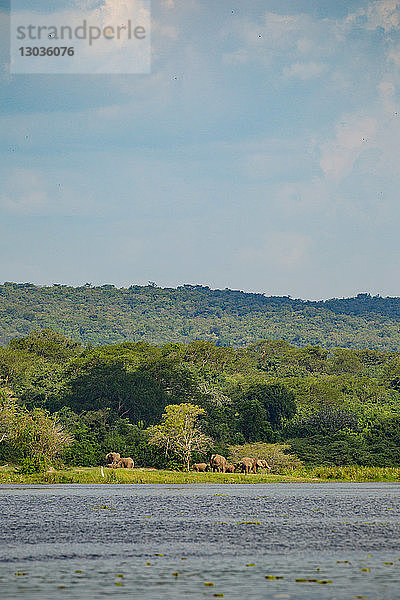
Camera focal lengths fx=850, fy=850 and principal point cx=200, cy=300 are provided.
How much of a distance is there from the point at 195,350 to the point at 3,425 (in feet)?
162

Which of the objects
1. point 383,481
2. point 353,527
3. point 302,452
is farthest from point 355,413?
point 353,527

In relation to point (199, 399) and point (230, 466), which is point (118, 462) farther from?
point (199, 399)

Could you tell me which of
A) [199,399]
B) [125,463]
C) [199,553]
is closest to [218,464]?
[125,463]

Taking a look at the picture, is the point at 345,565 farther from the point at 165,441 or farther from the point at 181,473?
the point at 165,441

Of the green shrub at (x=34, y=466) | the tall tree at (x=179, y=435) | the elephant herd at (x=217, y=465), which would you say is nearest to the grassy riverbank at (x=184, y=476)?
the green shrub at (x=34, y=466)

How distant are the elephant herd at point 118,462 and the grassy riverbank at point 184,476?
2.96 m

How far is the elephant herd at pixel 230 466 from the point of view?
271 feet

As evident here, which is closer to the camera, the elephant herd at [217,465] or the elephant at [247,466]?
the elephant at [247,466]

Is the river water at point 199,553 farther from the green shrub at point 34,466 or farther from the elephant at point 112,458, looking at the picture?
the elephant at point 112,458

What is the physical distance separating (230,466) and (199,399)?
25.9 metres

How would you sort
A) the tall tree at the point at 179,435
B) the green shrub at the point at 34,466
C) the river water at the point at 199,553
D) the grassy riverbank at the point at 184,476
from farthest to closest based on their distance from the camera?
the tall tree at the point at 179,435 < the green shrub at the point at 34,466 < the grassy riverbank at the point at 184,476 < the river water at the point at 199,553

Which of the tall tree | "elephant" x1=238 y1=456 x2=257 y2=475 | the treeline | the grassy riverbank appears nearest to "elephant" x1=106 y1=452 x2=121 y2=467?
the treeline

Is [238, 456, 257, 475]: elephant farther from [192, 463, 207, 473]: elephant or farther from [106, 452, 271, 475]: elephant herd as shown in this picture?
[192, 463, 207, 473]: elephant

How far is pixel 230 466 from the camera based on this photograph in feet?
277
